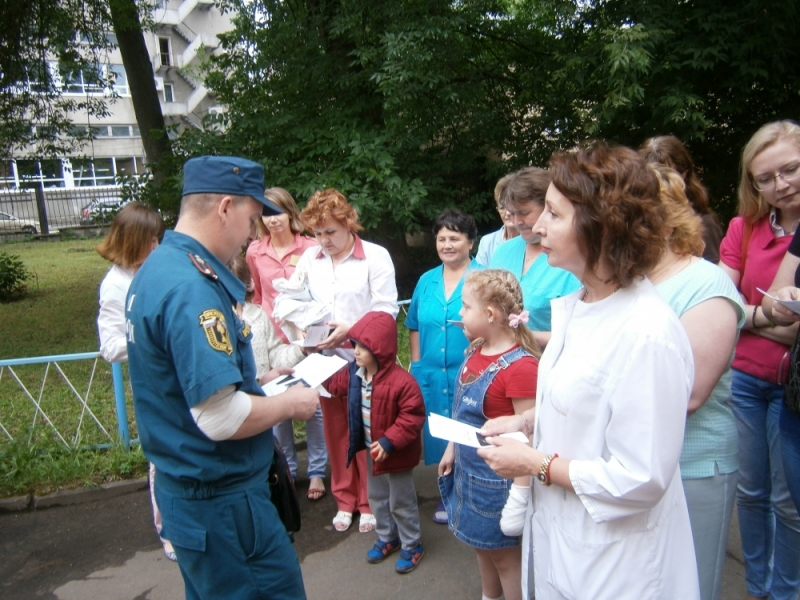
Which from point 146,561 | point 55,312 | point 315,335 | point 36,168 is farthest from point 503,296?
point 36,168

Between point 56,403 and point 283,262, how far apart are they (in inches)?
127

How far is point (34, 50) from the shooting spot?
943 centimetres

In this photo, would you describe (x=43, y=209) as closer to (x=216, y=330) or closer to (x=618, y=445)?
(x=216, y=330)

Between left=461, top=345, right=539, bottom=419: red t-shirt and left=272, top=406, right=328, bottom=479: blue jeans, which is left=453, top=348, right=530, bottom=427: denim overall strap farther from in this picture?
left=272, top=406, right=328, bottom=479: blue jeans

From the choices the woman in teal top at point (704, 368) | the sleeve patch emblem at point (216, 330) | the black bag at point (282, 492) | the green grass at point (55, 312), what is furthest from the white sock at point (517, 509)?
the green grass at point (55, 312)

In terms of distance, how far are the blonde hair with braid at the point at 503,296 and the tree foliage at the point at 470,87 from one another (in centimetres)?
403

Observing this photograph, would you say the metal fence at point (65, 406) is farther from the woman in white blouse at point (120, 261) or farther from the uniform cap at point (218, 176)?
the uniform cap at point (218, 176)

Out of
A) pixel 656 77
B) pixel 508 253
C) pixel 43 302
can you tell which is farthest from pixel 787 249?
pixel 43 302

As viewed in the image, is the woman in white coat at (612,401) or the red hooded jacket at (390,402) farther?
the red hooded jacket at (390,402)

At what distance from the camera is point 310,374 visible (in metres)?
2.55

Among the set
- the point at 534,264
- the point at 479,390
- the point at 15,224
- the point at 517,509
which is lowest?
the point at 15,224

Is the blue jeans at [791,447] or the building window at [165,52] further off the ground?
the building window at [165,52]

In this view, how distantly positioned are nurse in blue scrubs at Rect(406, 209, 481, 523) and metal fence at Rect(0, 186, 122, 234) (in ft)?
90.3

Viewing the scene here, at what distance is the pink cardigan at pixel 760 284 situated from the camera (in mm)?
2395
